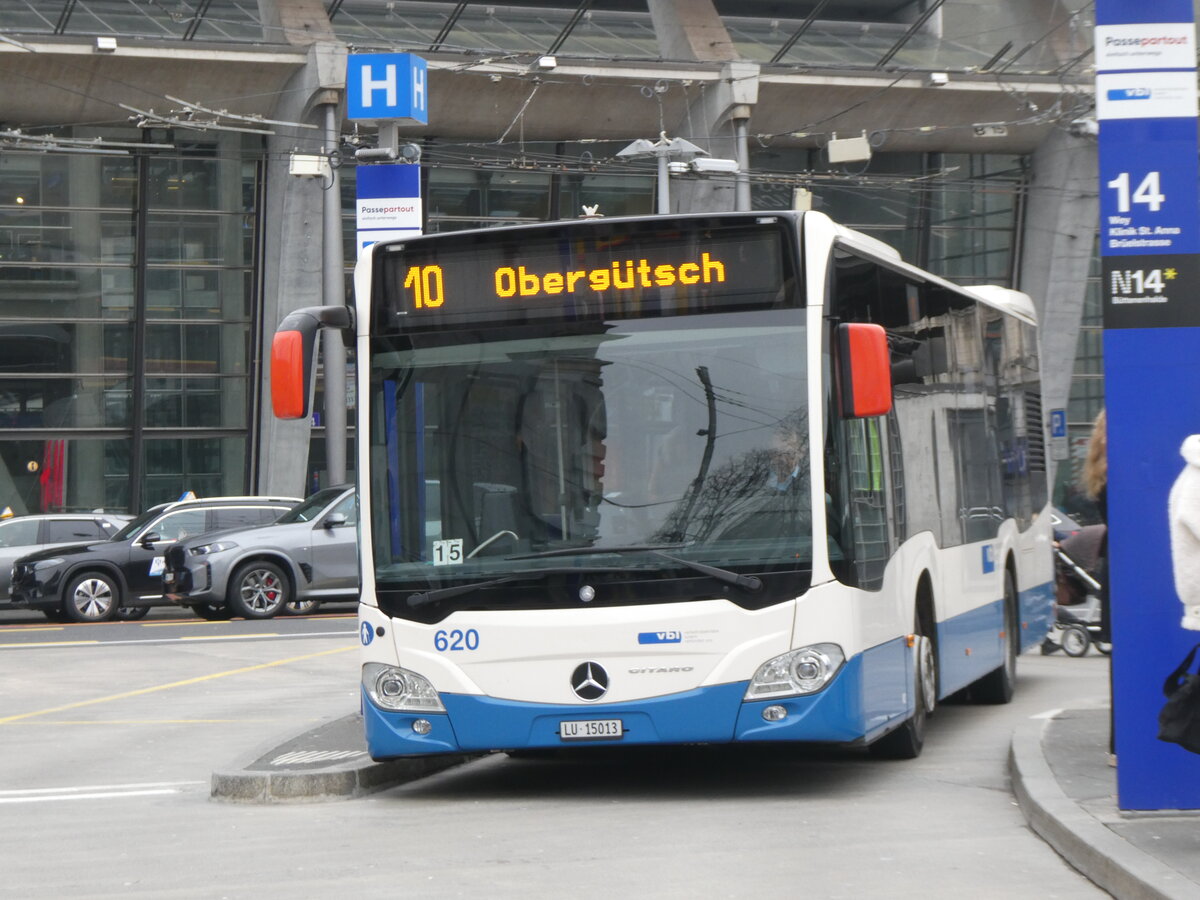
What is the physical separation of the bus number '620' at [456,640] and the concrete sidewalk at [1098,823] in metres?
2.62

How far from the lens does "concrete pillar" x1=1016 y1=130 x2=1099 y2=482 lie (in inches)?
1606

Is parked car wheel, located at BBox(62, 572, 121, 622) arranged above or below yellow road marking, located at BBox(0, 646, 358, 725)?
above

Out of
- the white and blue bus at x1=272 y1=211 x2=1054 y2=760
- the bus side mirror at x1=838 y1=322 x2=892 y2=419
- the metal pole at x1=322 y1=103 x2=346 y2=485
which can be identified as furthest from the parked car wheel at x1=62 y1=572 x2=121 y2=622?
the bus side mirror at x1=838 y1=322 x2=892 y2=419

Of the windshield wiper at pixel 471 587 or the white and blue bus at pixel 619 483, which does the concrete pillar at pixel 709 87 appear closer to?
the white and blue bus at pixel 619 483

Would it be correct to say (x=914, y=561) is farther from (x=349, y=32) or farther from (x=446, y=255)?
(x=349, y=32)

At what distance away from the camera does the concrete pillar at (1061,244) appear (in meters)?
40.8

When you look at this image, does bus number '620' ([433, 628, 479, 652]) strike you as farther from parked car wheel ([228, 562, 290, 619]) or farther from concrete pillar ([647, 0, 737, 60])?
concrete pillar ([647, 0, 737, 60])

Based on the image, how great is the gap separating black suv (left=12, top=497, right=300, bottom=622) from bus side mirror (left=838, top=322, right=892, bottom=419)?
61.4ft

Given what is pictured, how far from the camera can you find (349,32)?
36.1 m

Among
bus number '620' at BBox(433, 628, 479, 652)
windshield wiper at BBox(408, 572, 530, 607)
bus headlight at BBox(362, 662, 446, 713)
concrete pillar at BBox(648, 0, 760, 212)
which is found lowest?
bus headlight at BBox(362, 662, 446, 713)

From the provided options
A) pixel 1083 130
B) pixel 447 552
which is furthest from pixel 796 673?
pixel 1083 130

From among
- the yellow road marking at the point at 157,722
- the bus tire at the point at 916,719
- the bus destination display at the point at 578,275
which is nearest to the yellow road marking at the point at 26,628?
the yellow road marking at the point at 157,722

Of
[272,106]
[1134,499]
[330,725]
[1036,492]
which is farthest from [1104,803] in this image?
[272,106]

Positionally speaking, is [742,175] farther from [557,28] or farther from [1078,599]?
[1078,599]
